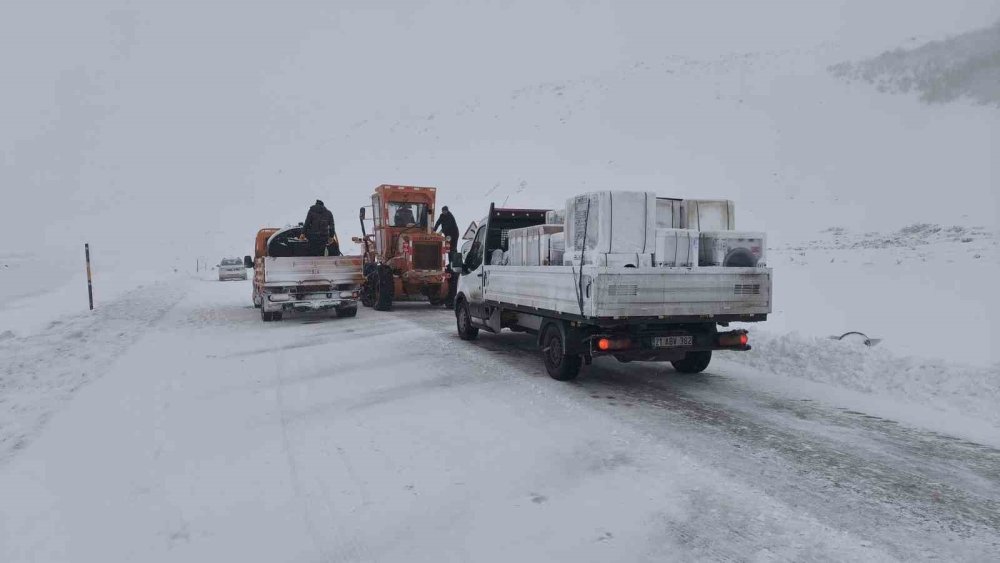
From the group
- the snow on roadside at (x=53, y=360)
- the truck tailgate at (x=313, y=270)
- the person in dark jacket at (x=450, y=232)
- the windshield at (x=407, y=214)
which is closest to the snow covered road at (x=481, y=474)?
the snow on roadside at (x=53, y=360)

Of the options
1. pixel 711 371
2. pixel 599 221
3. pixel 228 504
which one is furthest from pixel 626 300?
pixel 228 504

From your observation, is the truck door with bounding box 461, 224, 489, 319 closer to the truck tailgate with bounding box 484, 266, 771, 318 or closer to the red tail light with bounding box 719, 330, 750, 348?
the truck tailgate with bounding box 484, 266, 771, 318

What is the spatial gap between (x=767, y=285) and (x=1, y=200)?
132667mm

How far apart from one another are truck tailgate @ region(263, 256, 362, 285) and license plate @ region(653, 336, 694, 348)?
352 inches

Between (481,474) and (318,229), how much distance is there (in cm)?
1136

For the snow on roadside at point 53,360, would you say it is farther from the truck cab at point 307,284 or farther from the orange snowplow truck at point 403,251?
the orange snowplow truck at point 403,251

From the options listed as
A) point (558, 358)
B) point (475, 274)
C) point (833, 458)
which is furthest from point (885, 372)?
point (475, 274)

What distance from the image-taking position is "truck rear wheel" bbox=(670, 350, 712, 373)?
809 centimetres

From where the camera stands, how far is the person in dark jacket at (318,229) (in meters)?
14.8

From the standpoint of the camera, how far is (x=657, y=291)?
682 cm

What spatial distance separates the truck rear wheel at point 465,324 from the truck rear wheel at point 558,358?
3127 millimetres

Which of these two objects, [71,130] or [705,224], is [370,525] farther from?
[71,130]

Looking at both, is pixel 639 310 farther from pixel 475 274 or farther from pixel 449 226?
pixel 449 226

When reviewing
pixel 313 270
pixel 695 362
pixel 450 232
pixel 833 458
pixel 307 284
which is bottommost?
pixel 833 458
